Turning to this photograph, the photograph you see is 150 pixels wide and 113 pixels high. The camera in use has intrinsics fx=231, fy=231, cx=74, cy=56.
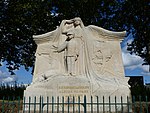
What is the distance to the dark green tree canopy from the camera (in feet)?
51.5

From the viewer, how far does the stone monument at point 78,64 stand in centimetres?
809

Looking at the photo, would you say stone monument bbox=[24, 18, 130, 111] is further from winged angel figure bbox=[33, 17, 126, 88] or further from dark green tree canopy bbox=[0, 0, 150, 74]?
dark green tree canopy bbox=[0, 0, 150, 74]

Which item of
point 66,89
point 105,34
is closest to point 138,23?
point 105,34

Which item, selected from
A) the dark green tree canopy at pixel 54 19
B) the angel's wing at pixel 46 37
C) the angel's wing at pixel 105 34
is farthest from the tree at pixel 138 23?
the angel's wing at pixel 46 37

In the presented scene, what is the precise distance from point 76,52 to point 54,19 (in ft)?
27.4

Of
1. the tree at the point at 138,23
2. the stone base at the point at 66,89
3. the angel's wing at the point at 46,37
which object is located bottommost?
the stone base at the point at 66,89

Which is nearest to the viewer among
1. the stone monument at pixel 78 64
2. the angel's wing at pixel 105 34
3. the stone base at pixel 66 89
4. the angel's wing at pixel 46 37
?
the stone base at pixel 66 89

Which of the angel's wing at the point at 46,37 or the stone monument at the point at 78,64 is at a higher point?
the angel's wing at the point at 46,37

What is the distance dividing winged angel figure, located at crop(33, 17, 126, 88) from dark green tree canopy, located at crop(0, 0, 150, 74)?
6.63 meters

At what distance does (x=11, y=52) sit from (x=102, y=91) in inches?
428

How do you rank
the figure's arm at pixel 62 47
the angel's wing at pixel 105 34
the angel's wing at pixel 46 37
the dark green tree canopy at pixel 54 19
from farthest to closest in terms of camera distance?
the dark green tree canopy at pixel 54 19, the angel's wing at pixel 46 37, the angel's wing at pixel 105 34, the figure's arm at pixel 62 47

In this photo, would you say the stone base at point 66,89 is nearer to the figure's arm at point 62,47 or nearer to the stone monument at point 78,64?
the stone monument at point 78,64

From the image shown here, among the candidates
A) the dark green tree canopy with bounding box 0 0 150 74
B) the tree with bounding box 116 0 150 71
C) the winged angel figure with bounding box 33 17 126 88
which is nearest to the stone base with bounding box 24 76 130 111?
the winged angel figure with bounding box 33 17 126 88

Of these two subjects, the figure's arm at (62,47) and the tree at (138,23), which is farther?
the tree at (138,23)
